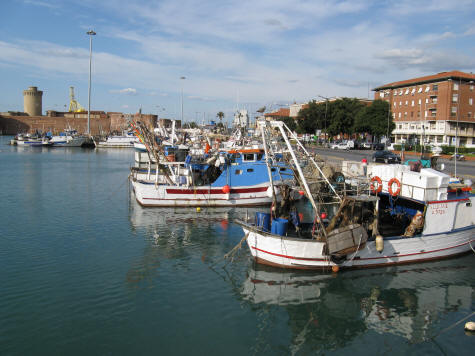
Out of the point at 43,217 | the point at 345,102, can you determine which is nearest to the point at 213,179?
the point at 43,217

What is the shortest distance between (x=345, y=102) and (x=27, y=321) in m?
70.9

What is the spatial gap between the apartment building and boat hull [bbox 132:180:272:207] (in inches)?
1973

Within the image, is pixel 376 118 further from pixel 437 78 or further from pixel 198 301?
pixel 198 301

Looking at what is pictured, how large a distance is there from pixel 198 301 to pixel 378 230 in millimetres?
7143

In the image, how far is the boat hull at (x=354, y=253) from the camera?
43.3 feet

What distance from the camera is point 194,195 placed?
2427cm

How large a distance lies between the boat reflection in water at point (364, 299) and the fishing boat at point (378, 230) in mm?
469

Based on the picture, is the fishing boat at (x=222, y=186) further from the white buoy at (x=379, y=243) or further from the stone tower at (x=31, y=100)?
the stone tower at (x=31, y=100)

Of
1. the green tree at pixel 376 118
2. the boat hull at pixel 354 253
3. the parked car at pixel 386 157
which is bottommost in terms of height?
the boat hull at pixel 354 253

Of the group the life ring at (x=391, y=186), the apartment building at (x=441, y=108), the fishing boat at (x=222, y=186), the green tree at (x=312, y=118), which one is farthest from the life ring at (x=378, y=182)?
the green tree at (x=312, y=118)

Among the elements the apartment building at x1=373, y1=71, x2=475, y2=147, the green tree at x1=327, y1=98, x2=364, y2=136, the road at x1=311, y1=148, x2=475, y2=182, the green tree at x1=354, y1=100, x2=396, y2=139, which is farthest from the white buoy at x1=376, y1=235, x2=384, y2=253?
the green tree at x1=327, y1=98, x2=364, y2=136

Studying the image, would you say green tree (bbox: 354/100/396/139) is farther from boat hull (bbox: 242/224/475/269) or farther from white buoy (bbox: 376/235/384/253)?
white buoy (bbox: 376/235/384/253)

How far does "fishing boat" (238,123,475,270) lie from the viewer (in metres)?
13.1

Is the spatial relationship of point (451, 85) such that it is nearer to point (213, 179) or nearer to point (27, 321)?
point (213, 179)
